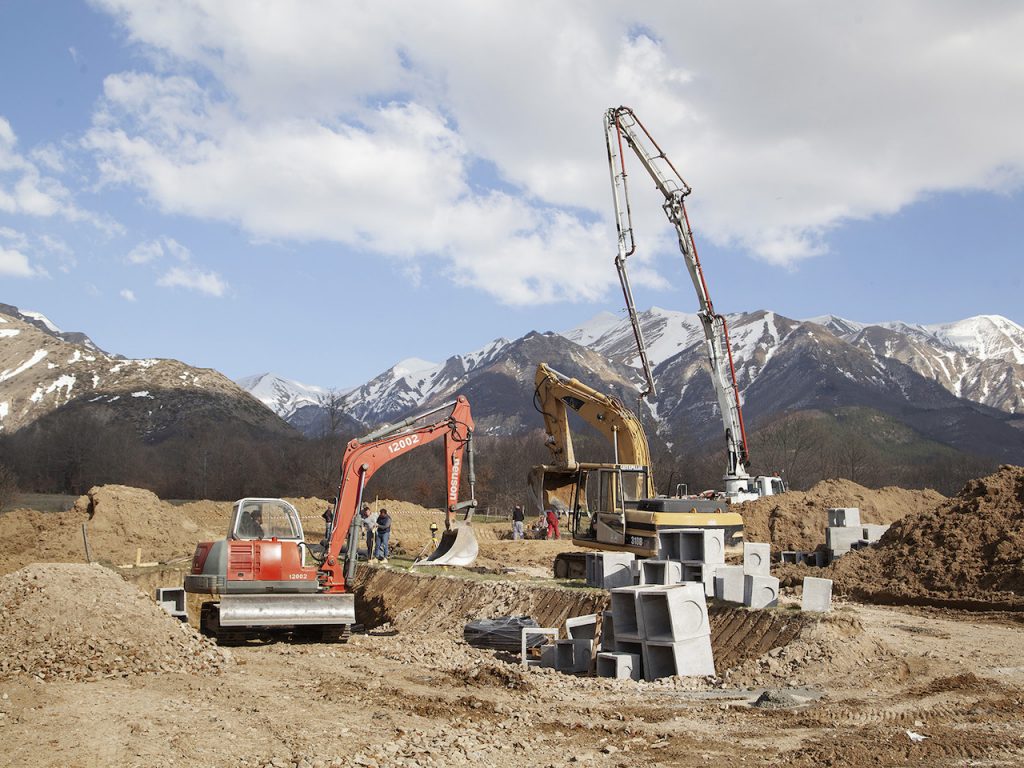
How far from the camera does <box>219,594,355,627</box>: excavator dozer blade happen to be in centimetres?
1398

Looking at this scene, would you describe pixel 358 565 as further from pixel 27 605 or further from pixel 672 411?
pixel 672 411

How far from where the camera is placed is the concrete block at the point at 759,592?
13625 mm

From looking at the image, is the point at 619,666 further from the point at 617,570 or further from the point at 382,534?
the point at 382,534

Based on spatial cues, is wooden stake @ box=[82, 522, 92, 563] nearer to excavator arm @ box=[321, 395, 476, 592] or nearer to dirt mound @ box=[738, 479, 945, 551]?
excavator arm @ box=[321, 395, 476, 592]

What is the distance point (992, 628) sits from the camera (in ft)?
48.4

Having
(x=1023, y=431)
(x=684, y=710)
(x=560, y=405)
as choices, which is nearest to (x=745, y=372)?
(x=1023, y=431)

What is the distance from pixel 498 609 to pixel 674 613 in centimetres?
619

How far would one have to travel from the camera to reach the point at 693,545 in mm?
15789

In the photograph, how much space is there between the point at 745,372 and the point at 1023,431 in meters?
62.7

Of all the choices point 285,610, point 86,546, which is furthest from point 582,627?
point 86,546

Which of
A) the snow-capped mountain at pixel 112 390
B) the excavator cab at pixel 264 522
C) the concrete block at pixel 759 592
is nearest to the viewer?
the concrete block at pixel 759 592

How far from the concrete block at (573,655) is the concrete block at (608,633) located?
0.44 m

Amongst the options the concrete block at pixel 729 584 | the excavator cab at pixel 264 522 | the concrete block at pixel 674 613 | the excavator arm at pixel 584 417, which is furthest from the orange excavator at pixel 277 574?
the excavator arm at pixel 584 417

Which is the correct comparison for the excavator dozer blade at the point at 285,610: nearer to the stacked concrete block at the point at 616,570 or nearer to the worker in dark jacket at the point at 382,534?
the stacked concrete block at the point at 616,570
